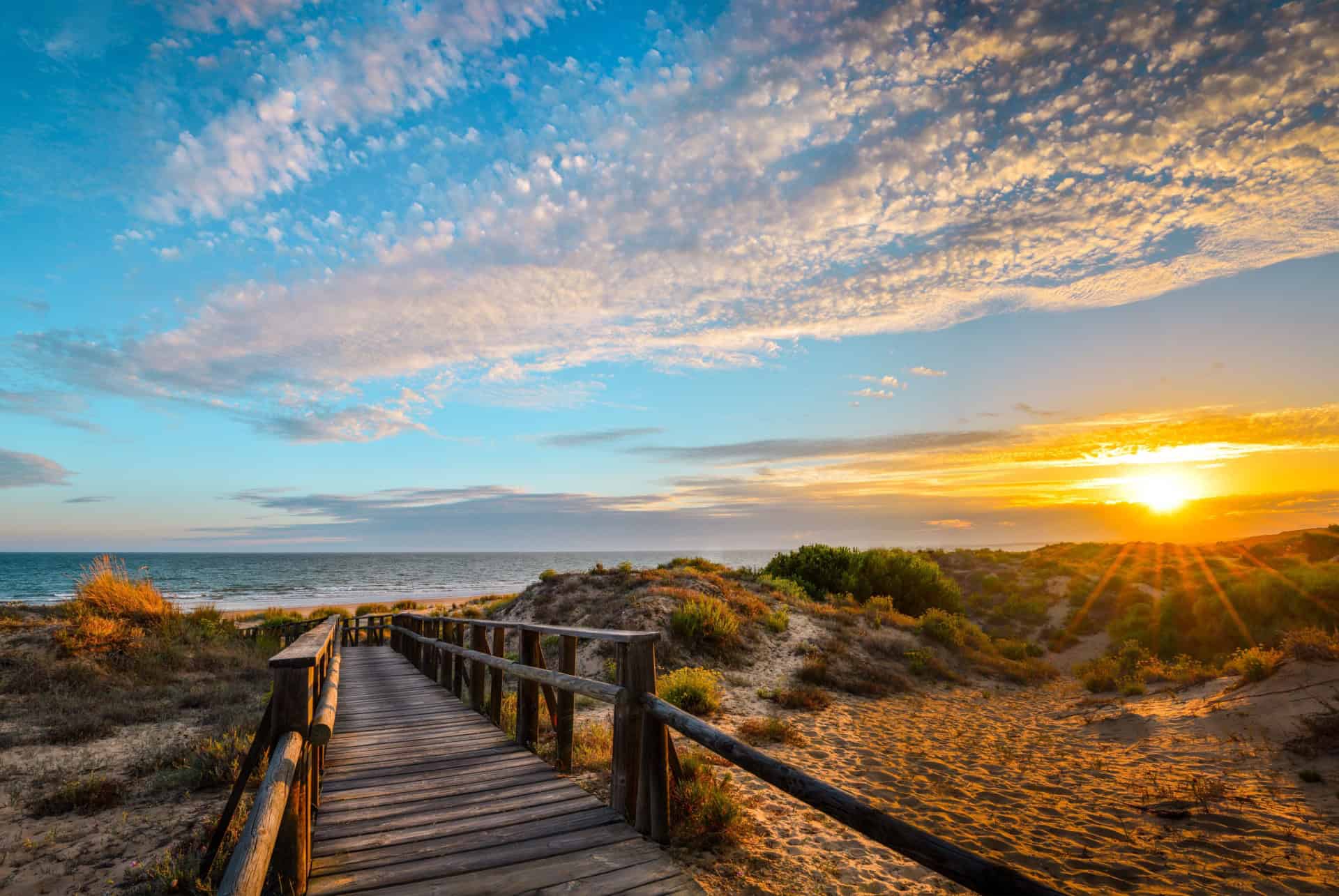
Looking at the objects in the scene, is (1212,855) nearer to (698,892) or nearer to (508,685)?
(698,892)

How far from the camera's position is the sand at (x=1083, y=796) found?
534 centimetres

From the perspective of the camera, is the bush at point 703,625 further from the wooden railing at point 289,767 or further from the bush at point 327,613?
the bush at point 327,613

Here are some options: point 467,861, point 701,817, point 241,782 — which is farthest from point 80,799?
point 701,817

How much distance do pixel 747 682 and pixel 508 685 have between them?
503 cm

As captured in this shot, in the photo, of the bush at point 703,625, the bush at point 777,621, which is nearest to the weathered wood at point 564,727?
the bush at point 703,625

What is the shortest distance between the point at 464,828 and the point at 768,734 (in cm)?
602

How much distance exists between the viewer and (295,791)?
339 cm

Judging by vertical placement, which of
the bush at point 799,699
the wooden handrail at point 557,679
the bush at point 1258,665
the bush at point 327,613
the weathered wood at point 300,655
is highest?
the weathered wood at point 300,655

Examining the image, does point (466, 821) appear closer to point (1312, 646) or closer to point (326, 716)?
point (326, 716)

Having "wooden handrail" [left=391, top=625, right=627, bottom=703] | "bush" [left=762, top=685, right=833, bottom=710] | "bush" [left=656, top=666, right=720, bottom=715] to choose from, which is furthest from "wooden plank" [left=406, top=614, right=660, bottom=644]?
"bush" [left=762, top=685, right=833, bottom=710]

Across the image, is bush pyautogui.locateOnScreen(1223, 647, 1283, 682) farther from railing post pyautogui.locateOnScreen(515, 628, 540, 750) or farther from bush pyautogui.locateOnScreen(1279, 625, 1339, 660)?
railing post pyautogui.locateOnScreen(515, 628, 540, 750)

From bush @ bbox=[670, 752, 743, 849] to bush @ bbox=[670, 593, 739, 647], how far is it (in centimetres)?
952

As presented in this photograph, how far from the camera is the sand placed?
17.5ft

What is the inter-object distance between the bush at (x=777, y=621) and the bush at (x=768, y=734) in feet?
22.8
